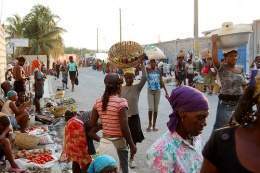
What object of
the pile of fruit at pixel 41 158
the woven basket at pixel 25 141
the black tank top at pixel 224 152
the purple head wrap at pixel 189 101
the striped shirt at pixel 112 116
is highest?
the purple head wrap at pixel 189 101

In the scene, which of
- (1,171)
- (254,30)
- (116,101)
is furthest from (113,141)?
(254,30)

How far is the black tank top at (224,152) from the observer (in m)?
2.18

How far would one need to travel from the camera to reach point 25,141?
9.45 meters

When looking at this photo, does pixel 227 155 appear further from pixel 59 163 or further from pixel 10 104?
pixel 10 104

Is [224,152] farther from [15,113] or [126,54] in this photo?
[15,113]

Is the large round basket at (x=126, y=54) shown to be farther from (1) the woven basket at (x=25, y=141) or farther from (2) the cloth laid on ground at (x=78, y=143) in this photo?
(1) the woven basket at (x=25, y=141)

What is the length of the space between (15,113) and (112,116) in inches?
220

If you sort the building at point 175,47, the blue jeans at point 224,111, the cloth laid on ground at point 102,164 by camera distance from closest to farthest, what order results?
the cloth laid on ground at point 102,164
the blue jeans at point 224,111
the building at point 175,47

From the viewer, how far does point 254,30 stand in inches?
1123

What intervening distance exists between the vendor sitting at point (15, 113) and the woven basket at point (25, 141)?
1.09m

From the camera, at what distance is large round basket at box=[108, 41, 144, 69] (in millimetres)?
7445

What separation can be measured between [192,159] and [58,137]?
811 cm

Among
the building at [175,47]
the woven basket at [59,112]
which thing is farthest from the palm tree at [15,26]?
the woven basket at [59,112]

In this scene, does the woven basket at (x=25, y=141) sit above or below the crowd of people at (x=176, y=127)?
below
